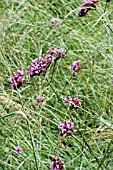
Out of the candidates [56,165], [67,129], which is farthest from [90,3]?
[56,165]

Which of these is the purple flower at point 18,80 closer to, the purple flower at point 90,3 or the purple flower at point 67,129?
the purple flower at point 67,129

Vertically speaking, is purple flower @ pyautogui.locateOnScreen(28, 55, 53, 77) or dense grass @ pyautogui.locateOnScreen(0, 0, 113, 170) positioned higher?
purple flower @ pyautogui.locateOnScreen(28, 55, 53, 77)

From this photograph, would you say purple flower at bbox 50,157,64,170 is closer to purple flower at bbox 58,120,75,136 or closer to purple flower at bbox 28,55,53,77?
purple flower at bbox 58,120,75,136

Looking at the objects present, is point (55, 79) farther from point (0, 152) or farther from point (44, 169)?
point (44, 169)

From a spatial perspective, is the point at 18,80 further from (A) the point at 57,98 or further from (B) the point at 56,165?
(A) the point at 57,98

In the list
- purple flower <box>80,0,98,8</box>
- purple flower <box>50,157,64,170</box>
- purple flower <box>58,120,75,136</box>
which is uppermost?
purple flower <box>80,0,98,8</box>

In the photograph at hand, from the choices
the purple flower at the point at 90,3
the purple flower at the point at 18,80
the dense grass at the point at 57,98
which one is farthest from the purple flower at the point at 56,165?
the purple flower at the point at 90,3

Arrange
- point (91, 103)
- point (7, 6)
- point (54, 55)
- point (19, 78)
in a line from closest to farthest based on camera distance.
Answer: point (19, 78), point (54, 55), point (91, 103), point (7, 6)

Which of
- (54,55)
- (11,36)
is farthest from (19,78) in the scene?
(11,36)

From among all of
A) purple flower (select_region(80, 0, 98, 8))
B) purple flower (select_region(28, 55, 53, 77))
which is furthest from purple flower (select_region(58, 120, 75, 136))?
purple flower (select_region(80, 0, 98, 8))
